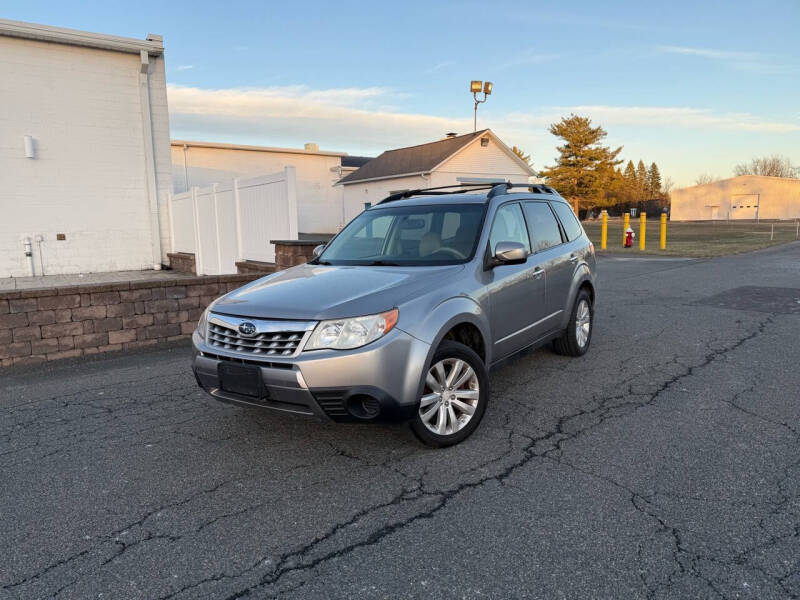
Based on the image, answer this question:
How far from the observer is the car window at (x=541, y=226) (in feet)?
18.1

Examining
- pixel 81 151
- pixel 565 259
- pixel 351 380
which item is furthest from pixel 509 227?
pixel 81 151

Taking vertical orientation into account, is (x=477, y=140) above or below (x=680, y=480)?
above

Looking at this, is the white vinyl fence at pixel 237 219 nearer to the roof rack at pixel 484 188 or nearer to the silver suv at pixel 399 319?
the roof rack at pixel 484 188

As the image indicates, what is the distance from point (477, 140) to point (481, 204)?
27827 mm

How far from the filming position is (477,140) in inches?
1239

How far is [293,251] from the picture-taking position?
8430 millimetres

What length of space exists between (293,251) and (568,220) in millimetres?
3973

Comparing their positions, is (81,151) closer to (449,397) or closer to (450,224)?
(450,224)

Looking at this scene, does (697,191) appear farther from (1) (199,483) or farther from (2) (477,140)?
(1) (199,483)

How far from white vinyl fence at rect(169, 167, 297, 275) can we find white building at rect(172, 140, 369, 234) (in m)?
18.6

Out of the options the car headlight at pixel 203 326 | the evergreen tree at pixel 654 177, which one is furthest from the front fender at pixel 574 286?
the evergreen tree at pixel 654 177

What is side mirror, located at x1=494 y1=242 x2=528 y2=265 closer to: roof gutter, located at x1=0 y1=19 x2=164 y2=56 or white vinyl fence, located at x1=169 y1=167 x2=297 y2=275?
white vinyl fence, located at x1=169 y1=167 x2=297 y2=275

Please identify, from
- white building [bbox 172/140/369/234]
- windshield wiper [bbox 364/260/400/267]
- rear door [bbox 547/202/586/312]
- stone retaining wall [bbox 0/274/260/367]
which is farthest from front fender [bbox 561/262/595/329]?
white building [bbox 172/140/369/234]

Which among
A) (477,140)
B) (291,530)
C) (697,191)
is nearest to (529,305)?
(291,530)
